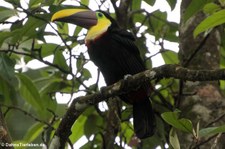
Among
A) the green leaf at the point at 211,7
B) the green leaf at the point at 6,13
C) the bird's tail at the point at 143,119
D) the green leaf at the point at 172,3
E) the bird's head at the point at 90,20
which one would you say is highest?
the green leaf at the point at 211,7

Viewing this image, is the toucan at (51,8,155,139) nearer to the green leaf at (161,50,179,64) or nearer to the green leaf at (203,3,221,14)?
the green leaf at (161,50,179,64)

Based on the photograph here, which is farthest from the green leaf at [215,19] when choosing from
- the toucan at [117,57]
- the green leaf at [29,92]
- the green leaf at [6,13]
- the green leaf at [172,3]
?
the green leaf at [29,92]

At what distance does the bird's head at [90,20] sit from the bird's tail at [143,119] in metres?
0.55

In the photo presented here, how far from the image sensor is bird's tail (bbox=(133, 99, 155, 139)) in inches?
134

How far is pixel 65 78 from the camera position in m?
3.92

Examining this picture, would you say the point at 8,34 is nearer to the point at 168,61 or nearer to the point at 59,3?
the point at 59,3

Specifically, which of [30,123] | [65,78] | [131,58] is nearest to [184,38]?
[131,58]

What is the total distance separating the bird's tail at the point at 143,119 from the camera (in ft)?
11.1

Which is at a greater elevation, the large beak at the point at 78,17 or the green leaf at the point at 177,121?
the large beak at the point at 78,17

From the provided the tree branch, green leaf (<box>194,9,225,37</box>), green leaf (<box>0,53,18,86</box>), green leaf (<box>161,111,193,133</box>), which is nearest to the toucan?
green leaf (<box>0,53,18,86</box>)

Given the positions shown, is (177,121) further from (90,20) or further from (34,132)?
(34,132)

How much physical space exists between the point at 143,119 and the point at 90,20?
32.5 inches

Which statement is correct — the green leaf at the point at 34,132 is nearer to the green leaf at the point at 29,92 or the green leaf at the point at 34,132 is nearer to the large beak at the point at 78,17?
the green leaf at the point at 29,92

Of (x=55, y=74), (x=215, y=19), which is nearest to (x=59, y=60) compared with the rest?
(x=55, y=74)
